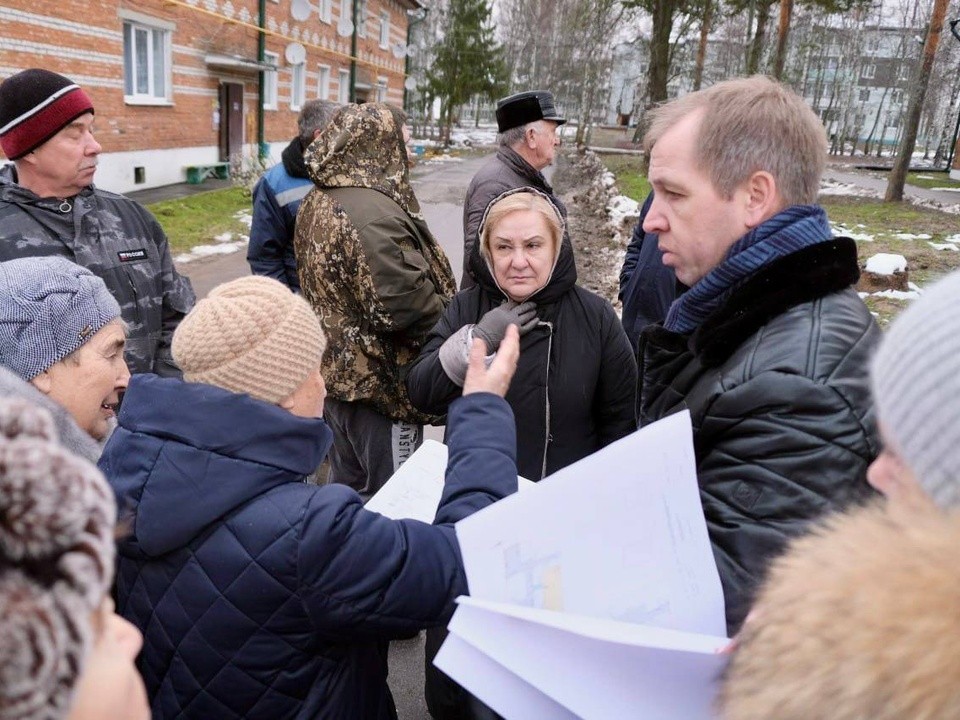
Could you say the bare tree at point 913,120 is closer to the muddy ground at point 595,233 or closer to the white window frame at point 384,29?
the muddy ground at point 595,233

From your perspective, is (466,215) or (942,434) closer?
(942,434)

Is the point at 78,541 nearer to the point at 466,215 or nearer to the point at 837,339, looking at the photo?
the point at 837,339

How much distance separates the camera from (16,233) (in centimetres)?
245

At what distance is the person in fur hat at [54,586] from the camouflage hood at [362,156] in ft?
7.85

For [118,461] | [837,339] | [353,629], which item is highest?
[837,339]

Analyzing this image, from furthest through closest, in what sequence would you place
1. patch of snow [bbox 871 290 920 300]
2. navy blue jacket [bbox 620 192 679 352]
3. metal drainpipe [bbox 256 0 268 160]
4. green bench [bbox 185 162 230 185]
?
metal drainpipe [bbox 256 0 268 160], green bench [bbox 185 162 230 185], patch of snow [bbox 871 290 920 300], navy blue jacket [bbox 620 192 679 352]

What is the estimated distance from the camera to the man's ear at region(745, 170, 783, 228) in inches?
60.9

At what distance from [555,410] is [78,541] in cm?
189

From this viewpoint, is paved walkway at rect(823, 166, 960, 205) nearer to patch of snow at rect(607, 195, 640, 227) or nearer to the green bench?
patch of snow at rect(607, 195, 640, 227)

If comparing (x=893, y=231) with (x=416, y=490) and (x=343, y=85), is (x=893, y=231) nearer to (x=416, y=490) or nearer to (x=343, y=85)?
(x=416, y=490)

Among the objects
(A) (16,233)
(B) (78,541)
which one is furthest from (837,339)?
(A) (16,233)

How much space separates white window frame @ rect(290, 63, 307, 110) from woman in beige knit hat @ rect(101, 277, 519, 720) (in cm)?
2309

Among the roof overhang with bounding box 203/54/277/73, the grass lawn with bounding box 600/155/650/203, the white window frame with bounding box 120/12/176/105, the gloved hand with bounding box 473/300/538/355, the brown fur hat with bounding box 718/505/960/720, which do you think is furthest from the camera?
the roof overhang with bounding box 203/54/277/73

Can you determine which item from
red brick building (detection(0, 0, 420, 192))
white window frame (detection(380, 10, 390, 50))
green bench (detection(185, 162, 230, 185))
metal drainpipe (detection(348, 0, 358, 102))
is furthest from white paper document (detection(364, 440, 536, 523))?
white window frame (detection(380, 10, 390, 50))
